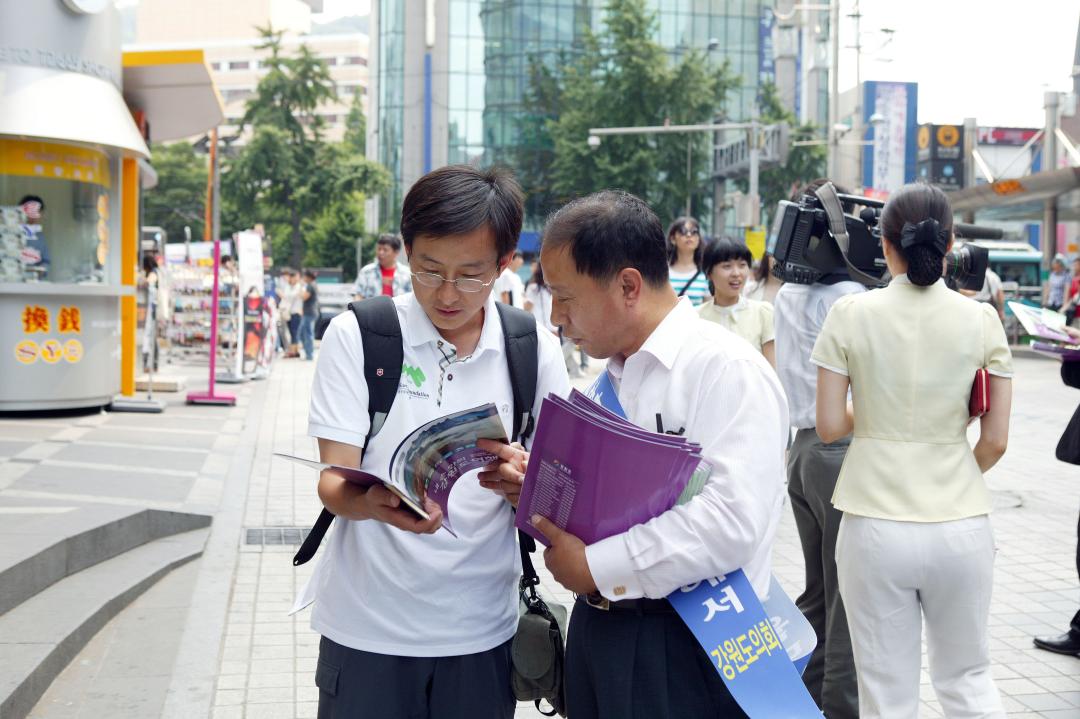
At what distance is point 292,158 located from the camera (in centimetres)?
4531

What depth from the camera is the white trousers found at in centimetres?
320

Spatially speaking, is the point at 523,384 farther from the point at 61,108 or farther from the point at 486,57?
the point at 486,57

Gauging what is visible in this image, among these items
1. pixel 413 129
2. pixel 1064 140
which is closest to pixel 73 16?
pixel 1064 140

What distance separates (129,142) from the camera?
1105cm

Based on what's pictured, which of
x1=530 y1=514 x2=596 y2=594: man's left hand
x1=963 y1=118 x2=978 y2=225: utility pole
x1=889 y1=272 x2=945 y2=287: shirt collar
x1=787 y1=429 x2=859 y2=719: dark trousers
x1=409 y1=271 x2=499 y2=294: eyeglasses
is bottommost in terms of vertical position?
x1=787 y1=429 x2=859 y2=719: dark trousers

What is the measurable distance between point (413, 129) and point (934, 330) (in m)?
60.5

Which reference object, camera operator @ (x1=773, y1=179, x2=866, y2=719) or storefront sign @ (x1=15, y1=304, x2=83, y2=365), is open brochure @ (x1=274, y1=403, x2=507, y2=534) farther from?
storefront sign @ (x1=15, y1=304, x2=83, y2=365)

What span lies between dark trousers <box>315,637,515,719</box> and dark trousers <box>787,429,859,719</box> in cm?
178

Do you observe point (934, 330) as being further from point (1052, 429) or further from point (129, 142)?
point (1052, 429)

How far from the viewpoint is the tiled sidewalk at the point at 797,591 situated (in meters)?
4.62

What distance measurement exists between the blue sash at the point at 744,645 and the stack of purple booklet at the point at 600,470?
0.58 ft

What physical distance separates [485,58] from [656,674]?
60565 mm

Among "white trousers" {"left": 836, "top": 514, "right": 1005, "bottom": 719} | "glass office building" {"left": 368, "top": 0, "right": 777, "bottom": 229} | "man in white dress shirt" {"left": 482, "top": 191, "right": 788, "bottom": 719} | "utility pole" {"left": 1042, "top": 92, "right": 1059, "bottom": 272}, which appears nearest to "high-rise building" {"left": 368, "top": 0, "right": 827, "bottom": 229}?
"glass office building" {"left": 368, "top": 0, "right": 777, "bottom": 229}

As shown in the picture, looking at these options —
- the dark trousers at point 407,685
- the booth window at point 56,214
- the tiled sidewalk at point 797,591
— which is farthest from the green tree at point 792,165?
the dark trousers at point 407,685
